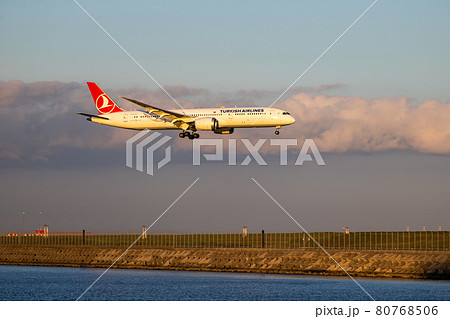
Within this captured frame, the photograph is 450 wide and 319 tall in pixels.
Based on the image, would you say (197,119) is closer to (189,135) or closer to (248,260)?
(189,135)

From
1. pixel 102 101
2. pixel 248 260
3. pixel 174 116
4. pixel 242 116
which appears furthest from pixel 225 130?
pixel 102 101

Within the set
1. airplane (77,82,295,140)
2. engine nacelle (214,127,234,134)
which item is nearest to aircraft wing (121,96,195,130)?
airplane (77,82,295,140)

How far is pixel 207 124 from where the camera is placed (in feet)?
382

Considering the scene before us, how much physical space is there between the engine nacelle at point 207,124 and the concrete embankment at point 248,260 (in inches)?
754

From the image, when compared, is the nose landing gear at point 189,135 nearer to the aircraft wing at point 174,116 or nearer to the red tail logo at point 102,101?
the aircraft wing at point 174,116

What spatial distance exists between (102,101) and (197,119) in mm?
33211

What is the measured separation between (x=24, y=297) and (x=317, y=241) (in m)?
54.1

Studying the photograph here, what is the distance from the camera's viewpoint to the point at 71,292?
4080 inches

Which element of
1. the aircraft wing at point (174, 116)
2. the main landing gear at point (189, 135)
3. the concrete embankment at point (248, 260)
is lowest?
the concrete embankment at point (248, 260)

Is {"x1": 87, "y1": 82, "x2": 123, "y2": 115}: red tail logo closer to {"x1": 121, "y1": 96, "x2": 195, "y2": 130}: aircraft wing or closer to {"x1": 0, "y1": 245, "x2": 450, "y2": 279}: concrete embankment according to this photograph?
{"x1": 121, "y1": 96, "x2": 195, "y2": 130}: aircraft wing

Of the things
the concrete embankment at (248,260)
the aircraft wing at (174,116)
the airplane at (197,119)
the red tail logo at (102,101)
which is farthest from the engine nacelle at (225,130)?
the red tail logo at (102,101)

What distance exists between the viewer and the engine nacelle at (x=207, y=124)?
11631 cm

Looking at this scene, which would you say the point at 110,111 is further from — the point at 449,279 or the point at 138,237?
the point at 449,279
